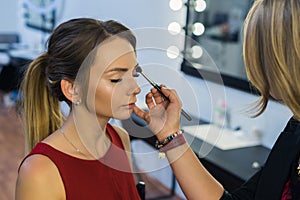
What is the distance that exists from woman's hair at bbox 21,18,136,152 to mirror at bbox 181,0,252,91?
41.9 inches

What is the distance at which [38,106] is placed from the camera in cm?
109

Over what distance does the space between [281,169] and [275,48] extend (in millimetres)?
327

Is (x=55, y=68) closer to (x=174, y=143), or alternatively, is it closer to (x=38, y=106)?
(x=38, y=106)

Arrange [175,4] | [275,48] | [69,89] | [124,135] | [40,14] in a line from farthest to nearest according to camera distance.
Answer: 1. [40,14]
2. [175,4]
3. [124,135]
4. [69,89]
5. [275,48]

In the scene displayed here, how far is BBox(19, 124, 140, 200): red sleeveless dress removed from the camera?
999 mm

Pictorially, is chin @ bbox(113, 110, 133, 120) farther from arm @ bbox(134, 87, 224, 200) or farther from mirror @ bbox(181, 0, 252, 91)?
mirror @ bbox(181, 0, 252, 91)

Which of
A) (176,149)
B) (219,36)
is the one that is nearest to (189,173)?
(176,149)

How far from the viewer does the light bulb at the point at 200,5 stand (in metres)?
2.37

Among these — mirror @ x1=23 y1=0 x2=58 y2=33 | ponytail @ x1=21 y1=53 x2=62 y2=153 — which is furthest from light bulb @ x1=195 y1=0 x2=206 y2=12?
mirror @ x1=23 y1=0 x2=58 y2=33

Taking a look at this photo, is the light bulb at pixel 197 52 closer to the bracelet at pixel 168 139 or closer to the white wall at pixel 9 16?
the bracelet at pixel 168 139

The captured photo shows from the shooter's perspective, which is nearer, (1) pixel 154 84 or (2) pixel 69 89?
(1) pixel 154 84

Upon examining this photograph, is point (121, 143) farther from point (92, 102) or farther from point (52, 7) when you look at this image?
point (52, 7)

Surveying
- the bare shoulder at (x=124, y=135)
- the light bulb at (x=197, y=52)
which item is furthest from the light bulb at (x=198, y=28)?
the bare shoulder at (x=124, y=135)

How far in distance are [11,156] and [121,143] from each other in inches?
92.4
